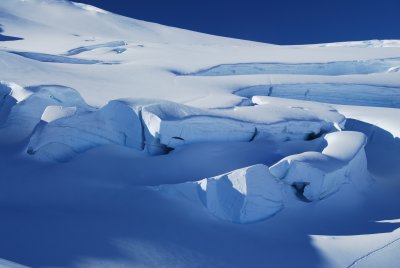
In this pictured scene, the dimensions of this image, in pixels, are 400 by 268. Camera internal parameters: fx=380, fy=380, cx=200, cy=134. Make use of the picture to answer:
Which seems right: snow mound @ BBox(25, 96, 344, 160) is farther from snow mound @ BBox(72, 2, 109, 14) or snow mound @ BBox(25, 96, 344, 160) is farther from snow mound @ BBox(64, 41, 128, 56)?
snow mound @ BBox(72, 2, 109, 14)

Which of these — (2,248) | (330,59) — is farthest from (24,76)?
(330,59)

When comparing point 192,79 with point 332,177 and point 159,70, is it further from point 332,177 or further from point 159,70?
point 332,177

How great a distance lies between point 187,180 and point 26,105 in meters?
2.82

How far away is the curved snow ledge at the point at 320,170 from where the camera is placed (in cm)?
441

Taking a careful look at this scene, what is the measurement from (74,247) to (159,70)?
292 inches

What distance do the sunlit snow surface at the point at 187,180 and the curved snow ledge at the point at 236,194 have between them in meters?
0.01

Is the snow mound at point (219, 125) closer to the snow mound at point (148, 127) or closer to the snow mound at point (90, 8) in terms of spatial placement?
the snow mound at point (148, 127)

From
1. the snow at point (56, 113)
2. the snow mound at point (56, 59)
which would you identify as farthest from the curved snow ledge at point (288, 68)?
the snow at point (56, 113)

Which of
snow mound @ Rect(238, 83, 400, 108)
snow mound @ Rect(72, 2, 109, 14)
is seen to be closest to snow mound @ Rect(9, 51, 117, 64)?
snow mound @ Rect(238, 83, 400, 108)

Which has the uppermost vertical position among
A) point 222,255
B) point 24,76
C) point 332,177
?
point 24,76

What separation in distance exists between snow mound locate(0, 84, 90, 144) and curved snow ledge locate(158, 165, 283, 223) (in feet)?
8.17

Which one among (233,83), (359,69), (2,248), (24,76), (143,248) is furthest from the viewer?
(359,69)

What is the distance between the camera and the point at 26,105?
5.59m

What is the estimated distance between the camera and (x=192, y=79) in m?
9.30
